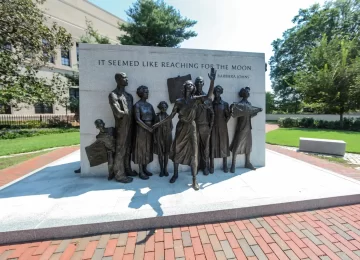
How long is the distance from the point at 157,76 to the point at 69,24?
3215 centimetres

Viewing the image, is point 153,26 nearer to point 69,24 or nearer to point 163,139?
point 163,139

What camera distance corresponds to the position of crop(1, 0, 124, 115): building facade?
25891 millimetres

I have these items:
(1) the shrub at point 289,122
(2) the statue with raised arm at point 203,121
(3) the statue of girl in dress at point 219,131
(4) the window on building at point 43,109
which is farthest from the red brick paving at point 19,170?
(1) the shrub at point 289,122

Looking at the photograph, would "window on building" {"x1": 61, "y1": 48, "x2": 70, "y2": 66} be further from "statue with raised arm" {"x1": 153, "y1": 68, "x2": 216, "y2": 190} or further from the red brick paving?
"statue with raised arm" {"x1": 153, "y1": 68, "x2": 216, "y2": 190}

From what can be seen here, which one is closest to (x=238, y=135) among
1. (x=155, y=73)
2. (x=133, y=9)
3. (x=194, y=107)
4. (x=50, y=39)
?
(x=194, y=107)

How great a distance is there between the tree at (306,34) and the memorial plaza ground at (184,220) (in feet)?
83.0

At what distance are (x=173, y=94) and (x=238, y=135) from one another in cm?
203

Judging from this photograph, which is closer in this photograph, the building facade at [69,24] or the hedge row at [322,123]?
the hedge row at [322,123]

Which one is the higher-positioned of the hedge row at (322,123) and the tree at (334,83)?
the tree at (334,83)

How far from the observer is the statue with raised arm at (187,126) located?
11.8ft

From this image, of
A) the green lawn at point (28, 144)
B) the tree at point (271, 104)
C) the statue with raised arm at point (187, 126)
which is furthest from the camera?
the tree at point (271, 104)

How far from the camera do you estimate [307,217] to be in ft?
10.2

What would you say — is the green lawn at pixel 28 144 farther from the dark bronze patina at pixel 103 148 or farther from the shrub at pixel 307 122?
the shrub at pixel 307 122

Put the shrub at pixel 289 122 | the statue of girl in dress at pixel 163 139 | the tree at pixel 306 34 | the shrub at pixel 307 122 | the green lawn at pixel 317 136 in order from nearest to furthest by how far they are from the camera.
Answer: the statue of girl in dress at pixel 163 139 < the green lawn at pixel 317 136 < the shrub at pixel 307 122 < the shrub at pixel 289 122 < the tree at pixel 306 34
